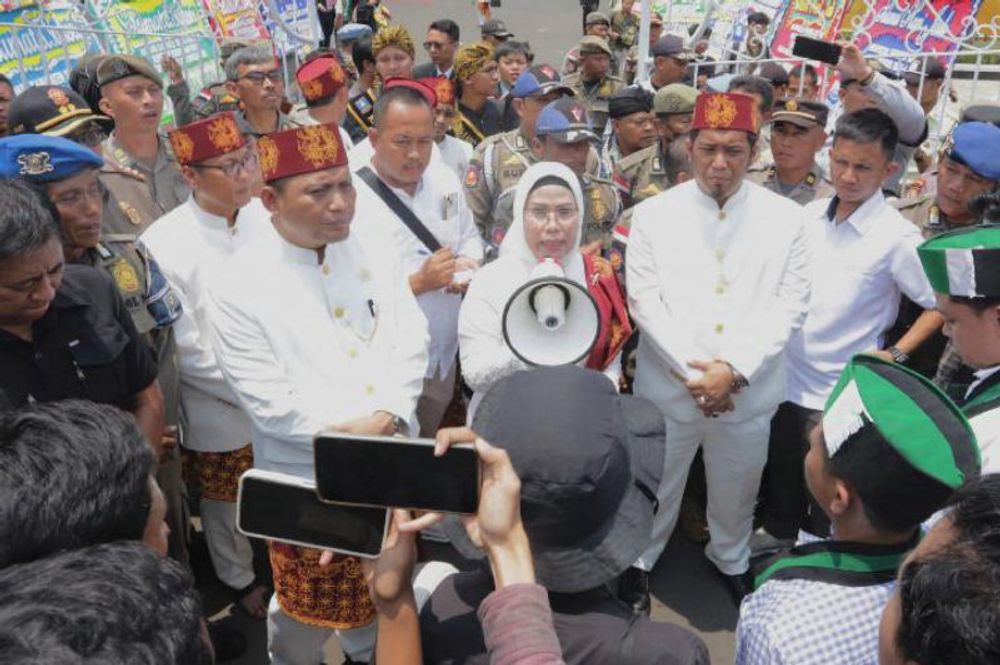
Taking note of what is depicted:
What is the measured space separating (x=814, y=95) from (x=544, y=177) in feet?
16.8

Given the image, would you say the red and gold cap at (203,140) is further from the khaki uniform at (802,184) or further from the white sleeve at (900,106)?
the white sleeve at (900,106)

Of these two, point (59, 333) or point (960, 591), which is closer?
point (960, 591)

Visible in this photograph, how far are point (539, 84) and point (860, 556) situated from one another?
3.87 m

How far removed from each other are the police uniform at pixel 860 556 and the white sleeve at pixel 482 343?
136cm

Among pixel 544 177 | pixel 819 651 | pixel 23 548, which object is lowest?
pixel 819 651

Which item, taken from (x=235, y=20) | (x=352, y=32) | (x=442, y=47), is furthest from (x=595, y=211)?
(x=235, y=20)

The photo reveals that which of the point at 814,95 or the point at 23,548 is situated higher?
the point at 23,548

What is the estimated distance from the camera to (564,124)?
12.7 ft

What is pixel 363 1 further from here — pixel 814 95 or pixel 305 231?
pixel 305 231

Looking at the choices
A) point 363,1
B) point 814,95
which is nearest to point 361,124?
point 814,95

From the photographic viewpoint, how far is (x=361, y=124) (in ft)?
18.2

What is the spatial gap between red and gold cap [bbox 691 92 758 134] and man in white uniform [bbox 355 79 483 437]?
115 centimetres

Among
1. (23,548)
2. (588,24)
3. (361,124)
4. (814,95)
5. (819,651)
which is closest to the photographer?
(23,548)

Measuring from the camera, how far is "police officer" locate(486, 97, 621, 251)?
3.86 m
